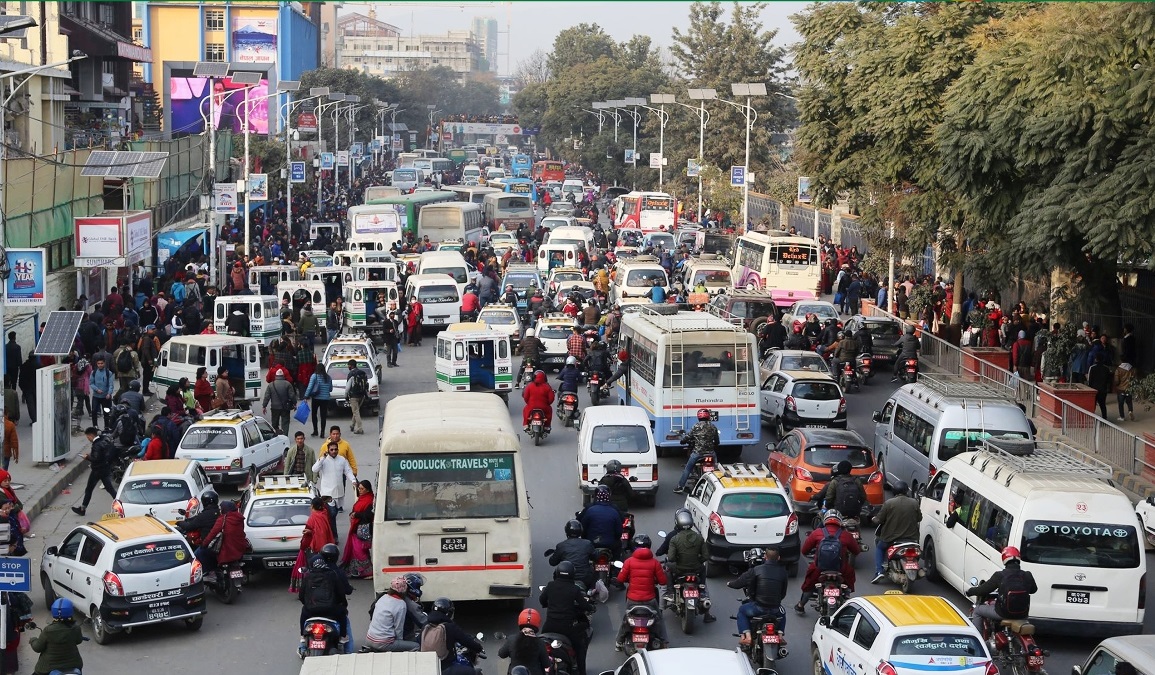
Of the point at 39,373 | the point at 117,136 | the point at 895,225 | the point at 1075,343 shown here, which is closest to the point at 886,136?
the point at 895,225

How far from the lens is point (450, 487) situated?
1645cm

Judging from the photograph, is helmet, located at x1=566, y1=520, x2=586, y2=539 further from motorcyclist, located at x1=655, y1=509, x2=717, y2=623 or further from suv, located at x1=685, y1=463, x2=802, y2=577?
suv, located at x1=685, y1=463, x2=802, y2=577

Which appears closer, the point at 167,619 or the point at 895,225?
the point at 167,619

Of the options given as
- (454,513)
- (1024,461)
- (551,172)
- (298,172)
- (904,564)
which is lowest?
(904,564)

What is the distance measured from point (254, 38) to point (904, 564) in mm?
109603

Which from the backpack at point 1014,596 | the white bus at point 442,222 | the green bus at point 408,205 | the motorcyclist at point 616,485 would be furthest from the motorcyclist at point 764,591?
the green bus at point 408,205

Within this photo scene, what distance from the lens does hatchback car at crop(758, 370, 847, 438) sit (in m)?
27.5

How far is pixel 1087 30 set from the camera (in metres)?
27.5

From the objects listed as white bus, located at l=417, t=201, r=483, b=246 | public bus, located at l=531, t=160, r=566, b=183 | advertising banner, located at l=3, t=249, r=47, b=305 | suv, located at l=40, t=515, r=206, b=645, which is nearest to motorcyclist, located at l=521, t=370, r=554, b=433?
advertising banner, located at l=3, t=249, r=47, b=305

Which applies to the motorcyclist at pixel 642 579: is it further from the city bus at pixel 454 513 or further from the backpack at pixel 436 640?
the backpack at pixel 436 640

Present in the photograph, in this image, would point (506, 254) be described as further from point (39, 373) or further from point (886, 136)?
point (39, 373)

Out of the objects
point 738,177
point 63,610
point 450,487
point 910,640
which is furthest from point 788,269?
point 63,610

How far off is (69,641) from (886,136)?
3024 centimetres

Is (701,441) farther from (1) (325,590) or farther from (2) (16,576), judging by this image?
(2) (16,576)
